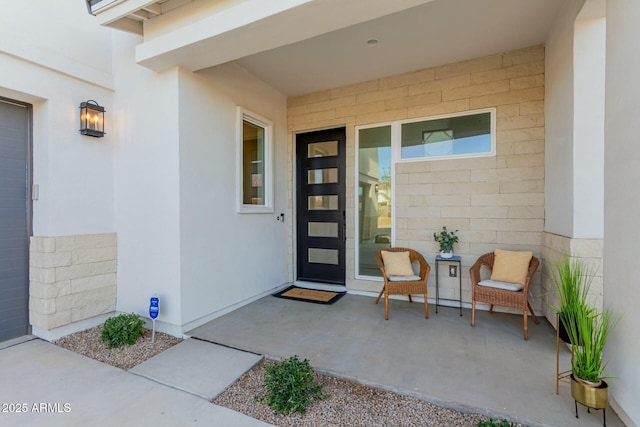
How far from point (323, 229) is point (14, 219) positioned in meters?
3.56

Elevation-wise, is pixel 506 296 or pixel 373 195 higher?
pixel 373 195

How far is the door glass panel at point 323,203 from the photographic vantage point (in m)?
4.55

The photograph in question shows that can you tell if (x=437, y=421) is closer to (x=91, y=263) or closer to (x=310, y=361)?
(x=310, y=361)

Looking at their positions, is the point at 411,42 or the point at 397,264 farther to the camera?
the point at 397,264

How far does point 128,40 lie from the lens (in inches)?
129

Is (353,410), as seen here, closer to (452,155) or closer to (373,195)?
(373,195)

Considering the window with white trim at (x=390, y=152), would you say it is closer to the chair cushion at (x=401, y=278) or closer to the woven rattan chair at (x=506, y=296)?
the chair cushion at (x=401, y=278)

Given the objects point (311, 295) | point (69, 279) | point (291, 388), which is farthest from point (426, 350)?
point (69, 279)

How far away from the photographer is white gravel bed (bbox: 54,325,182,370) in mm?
2510

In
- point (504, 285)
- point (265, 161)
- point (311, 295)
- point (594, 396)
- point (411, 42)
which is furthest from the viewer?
point (265, 161)

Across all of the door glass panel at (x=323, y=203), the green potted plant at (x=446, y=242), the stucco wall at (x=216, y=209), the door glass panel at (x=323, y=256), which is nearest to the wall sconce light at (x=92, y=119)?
the stucco wall at (x=216, y=209)

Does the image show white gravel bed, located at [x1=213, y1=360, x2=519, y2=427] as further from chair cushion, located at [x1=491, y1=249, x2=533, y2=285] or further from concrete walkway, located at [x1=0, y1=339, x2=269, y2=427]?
chair cushion, located at [x1=491, y1=249, x2=533, y2=285]

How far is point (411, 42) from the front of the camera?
321 centimetres

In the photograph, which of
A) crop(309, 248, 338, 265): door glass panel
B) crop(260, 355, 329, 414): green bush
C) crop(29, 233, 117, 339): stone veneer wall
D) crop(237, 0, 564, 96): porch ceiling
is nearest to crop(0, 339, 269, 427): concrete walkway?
crop(260, 355, 329, 414): green bush
